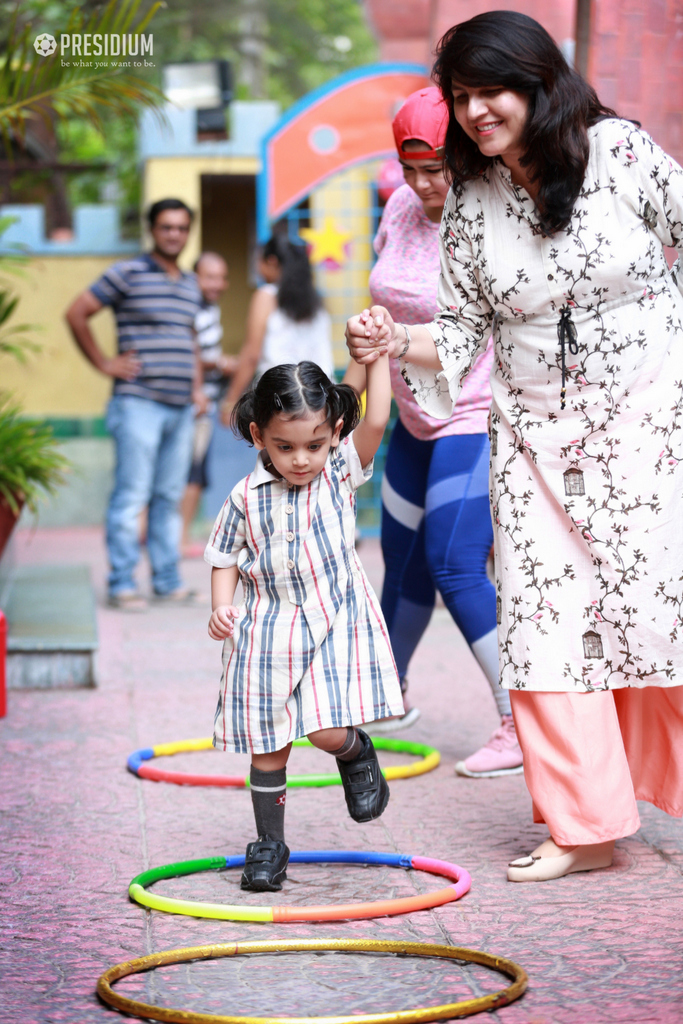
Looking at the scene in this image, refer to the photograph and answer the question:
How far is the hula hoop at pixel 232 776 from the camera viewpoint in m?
3.69

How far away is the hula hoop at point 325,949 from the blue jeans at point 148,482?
14.8 feet

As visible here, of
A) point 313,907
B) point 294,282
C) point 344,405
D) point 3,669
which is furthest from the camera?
point 294,282

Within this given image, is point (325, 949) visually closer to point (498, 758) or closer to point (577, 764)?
point (577, 764)

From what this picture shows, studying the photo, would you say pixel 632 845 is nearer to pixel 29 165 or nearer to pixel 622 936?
pixel 622 936

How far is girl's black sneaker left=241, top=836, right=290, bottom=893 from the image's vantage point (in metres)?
2.86

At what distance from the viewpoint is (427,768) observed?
3801 millimetres

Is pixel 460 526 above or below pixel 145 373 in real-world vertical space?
below

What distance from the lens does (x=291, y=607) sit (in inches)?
113

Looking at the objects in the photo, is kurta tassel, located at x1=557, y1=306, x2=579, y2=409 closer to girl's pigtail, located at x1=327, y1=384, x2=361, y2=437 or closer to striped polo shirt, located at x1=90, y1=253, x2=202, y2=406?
girl's pigtail, located at x1=327, y1=384, x2=361, y2=437

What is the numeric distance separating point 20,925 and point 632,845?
1576mm

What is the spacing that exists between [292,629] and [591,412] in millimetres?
870

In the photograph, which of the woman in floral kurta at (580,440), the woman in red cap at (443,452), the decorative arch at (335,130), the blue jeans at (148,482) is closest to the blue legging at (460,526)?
the woman in red cap at (443,452)

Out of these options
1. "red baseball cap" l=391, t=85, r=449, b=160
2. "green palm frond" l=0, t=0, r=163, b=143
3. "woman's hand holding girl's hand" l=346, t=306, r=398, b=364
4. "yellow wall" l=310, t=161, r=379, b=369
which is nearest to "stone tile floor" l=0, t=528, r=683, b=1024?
"woman's hand holding girl's hand" l=346, t=306, r=398, b=364

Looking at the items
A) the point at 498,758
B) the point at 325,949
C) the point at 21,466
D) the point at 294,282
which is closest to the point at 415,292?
the point at 498,758
